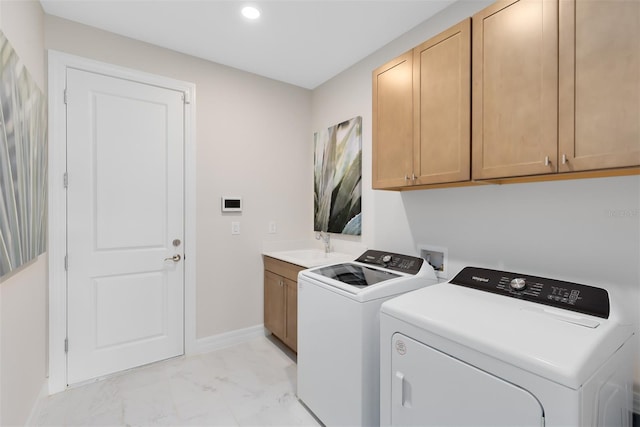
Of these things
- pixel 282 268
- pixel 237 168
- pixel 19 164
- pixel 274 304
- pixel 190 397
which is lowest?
pixel 190 397

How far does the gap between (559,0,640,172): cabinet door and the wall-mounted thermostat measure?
7.80 feet

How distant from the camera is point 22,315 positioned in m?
1.60

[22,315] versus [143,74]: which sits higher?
[143,74]

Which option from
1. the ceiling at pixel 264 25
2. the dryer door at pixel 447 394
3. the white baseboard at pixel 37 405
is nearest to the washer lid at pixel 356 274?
the dryer door at pixel 447 394

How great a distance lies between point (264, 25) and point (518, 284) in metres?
2.25

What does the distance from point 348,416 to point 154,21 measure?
9.17ft

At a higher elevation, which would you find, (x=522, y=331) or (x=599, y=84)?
(x=599, y=84)

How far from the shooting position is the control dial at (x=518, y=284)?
139 centimetres

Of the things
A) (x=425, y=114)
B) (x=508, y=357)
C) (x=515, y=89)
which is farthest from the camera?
(x=425, y=114)

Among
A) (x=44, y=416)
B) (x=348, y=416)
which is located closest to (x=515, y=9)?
(x=348, y=416)

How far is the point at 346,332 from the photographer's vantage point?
157 cm

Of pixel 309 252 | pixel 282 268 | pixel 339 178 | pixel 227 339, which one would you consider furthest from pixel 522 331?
pixel 227 339

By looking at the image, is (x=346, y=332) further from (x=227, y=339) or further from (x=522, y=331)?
(x=227, y=339)

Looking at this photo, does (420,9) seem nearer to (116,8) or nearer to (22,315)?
(116,8)
